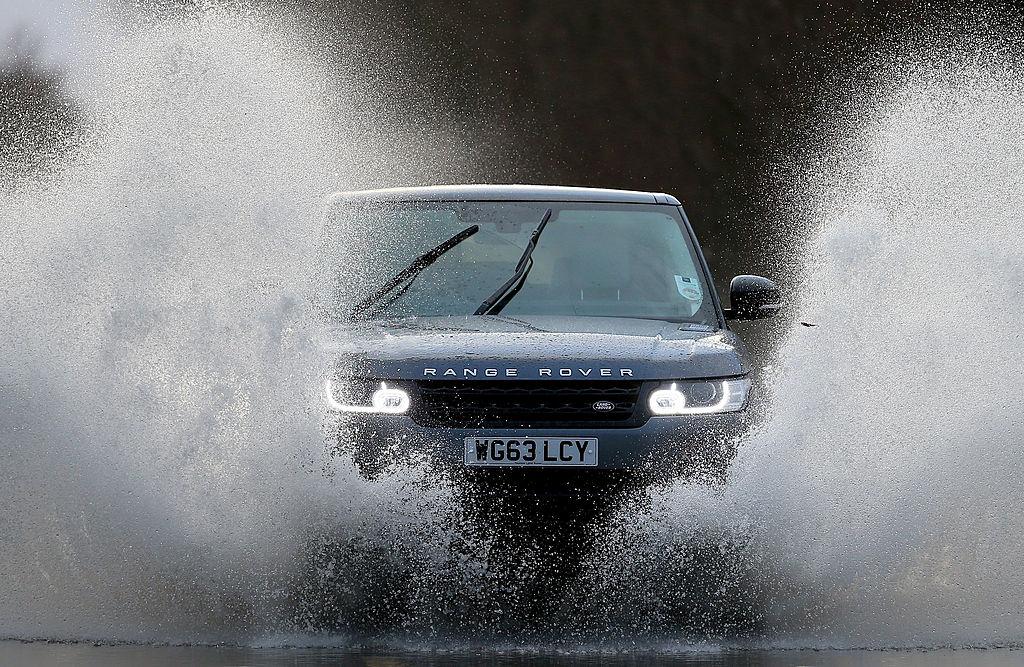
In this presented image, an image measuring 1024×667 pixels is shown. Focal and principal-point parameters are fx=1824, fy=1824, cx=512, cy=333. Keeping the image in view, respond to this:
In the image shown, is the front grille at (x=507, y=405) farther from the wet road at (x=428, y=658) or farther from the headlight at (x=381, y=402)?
the wet road at (x=428, y=658)

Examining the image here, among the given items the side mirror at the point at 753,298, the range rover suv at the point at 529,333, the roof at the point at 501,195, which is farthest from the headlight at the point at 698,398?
the roof at the point at 501,195

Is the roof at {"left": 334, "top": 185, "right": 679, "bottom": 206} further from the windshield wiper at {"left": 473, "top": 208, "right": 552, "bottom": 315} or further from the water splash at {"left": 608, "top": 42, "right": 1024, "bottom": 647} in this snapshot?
the water splash at {"left": 608, "top": 42, "right": 1024, "bottom": 647}

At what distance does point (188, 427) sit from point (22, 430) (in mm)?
884

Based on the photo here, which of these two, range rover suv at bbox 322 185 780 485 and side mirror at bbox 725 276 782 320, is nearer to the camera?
range rover suv at bbox 322 185 780 485

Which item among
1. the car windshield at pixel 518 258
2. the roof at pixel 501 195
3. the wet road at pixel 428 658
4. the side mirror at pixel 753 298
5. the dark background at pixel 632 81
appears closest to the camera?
the wet road at pixel 428 658

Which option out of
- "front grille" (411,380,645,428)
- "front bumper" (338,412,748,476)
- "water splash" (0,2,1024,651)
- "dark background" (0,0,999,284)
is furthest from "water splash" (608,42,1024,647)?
"dark background" (0,0,999,284)

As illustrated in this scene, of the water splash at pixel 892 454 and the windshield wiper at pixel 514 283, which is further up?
the windshield wiper at pixel 514 283

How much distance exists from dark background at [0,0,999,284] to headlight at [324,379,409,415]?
15.5 metres

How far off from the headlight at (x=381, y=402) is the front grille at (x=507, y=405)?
45mm

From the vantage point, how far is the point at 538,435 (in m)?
5.71

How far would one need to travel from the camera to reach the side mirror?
24.1ft

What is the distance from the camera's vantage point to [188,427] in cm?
636

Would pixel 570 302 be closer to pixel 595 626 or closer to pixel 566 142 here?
pixel 595 626

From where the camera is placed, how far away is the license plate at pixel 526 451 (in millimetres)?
5664
